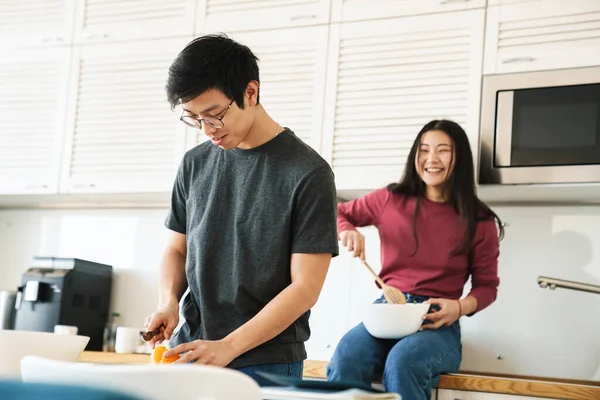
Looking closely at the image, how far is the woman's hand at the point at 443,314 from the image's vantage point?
236 centimetres

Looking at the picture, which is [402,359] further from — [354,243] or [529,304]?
[529,304]

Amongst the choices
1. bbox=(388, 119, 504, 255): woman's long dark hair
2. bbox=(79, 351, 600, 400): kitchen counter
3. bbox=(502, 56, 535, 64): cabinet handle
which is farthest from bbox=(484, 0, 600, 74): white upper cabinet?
bbox=(79, 351, 600, 400): kitchen counter

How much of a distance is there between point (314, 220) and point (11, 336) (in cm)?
56

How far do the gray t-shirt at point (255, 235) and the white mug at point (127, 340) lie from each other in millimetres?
1511

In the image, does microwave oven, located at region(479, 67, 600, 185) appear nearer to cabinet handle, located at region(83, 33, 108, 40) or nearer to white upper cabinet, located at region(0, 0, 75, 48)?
cabinet handle, located at region(83, 33, 108, 40)

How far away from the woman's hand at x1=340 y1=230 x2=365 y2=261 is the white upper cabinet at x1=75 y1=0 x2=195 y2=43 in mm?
1127

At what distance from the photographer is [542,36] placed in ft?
8.73

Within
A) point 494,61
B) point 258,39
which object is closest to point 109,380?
point 494,61

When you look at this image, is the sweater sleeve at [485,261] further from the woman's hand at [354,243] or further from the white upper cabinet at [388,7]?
the white upper cabinet at [388,7]

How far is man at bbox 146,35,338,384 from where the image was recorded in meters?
1.45

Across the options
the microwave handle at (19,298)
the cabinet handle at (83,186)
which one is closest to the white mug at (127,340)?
the microwave handle at (19,298)

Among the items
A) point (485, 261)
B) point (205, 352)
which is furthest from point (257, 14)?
point (205, 352)

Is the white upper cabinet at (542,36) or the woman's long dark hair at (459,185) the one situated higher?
the white upper cabinet at (542,36)

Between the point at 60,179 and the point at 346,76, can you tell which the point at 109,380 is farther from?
the point at 60,179
